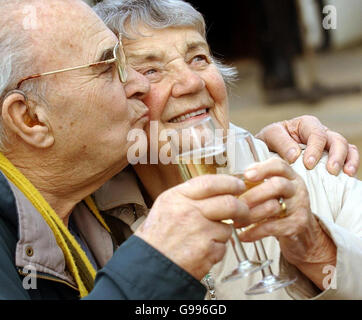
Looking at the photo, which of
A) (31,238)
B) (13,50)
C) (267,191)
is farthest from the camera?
(13,50)

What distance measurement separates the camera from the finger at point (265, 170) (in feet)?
5.92

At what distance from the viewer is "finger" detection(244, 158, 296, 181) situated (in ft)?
5.92

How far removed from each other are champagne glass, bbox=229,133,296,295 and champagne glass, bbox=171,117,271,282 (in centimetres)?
3

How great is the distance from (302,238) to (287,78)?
32.2 ft

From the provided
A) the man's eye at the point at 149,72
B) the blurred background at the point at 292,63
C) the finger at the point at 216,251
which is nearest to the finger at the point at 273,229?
the finger at the point at 216,251

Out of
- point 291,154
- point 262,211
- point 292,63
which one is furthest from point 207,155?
point 292,63

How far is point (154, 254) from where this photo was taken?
173cm

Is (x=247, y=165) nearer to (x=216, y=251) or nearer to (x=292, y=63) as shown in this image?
(x=216, y=251)

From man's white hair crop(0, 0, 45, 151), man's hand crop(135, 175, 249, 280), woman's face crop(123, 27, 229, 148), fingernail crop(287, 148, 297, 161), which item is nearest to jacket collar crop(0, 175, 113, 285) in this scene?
man's white hair crop(0, 0, 45, 151)

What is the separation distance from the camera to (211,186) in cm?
171

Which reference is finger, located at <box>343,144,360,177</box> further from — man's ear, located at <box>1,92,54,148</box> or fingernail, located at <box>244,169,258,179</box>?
man's ear, located at <box>1,92,54,148</box>

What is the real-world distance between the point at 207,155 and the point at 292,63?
1008 centimetres
